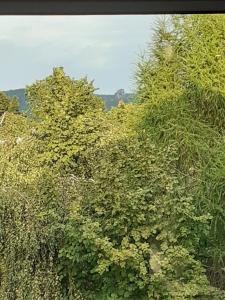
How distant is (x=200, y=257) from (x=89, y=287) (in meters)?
0.33

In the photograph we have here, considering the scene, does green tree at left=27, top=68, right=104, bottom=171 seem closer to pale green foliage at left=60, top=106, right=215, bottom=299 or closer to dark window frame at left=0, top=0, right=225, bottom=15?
pale green foliage at left=60, top=106, right=215, bottom=299

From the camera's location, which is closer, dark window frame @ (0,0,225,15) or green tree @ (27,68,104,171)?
dark window frame @ (0,0,225,15)

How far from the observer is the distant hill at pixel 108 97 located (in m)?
1.52

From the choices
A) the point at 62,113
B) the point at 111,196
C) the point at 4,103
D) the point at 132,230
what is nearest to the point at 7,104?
the point at 4,103

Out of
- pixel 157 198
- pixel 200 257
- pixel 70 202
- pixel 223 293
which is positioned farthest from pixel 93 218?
pixel 223 293

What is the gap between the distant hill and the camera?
4.99 feet

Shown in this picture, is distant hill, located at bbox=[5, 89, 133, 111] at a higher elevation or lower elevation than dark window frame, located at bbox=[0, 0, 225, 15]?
lower

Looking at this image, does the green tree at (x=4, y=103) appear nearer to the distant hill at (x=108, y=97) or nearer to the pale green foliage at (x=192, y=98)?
the distant hill at (x=108, y=97)

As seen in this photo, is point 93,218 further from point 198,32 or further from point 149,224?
point 198,32

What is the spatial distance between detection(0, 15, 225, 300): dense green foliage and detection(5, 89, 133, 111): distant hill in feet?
0.07

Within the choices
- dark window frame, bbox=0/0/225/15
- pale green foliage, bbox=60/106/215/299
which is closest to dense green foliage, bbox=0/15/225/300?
pale green foliage, bbox=60/106/215/299

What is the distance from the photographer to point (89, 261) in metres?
1.49

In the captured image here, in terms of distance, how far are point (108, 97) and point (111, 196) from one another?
297mm

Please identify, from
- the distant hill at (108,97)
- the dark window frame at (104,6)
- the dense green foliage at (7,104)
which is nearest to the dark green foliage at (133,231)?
the distant hill at (108,97)
